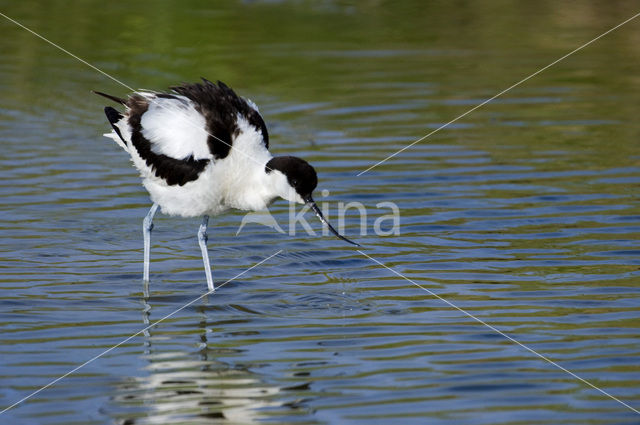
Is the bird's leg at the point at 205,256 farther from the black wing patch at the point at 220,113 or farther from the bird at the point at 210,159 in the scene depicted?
the black wing patch at the point at 220,113

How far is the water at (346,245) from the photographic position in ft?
20.3

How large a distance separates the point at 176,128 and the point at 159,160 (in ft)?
0.94

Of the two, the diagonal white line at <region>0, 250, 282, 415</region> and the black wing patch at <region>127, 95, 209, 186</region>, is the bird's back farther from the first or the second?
the diagonal white line at <region>0, 250, 282, 415</region>

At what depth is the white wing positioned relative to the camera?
7781 millimetres

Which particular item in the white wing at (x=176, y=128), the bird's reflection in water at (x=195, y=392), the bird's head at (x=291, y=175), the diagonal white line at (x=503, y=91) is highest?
the diagonal white line at (x=503, y=91)

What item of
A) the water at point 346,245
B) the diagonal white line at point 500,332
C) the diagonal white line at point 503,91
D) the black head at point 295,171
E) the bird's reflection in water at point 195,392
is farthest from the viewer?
the diagonal white line at point 503,91

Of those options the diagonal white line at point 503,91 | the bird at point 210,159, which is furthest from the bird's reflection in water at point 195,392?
the diagonal white line at point 503,91

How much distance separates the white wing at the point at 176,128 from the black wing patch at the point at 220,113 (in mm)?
40

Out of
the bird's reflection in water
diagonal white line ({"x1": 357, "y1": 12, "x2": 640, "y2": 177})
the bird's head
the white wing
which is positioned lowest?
the bird's reflection in water

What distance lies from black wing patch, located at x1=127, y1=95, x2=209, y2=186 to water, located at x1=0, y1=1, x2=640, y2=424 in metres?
0.79

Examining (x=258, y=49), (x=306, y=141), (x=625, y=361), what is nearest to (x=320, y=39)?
(x=258, y=49)

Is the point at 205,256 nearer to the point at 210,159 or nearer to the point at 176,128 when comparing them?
the point at 210,159

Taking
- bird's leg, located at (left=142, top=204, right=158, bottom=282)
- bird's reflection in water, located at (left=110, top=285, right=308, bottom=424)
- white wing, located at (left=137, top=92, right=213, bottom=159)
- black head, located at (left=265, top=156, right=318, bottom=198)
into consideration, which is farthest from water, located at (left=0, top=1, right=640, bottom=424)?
white wing, located at (left=137, top=92, right=213, bottom=159)

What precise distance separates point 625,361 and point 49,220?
4983 mm
